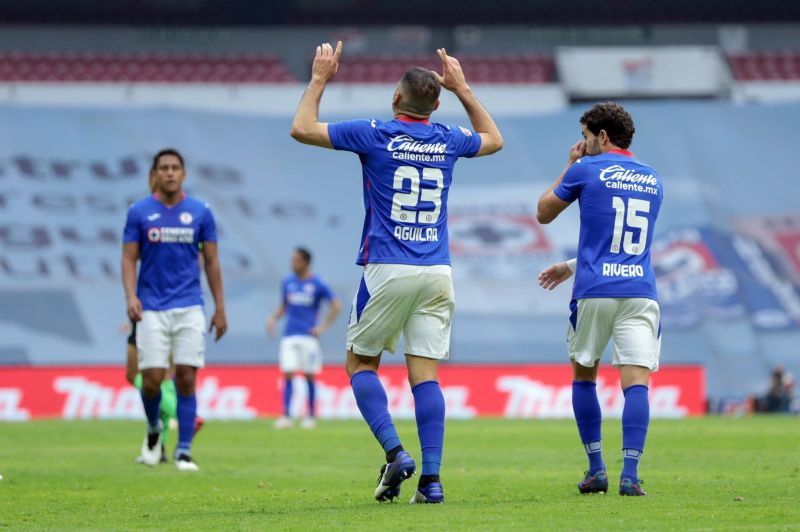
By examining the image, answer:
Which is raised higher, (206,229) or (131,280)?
(206,229)

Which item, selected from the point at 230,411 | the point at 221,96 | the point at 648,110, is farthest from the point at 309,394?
the point at 648,110

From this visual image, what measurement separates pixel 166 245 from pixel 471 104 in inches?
157

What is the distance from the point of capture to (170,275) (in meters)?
11.5

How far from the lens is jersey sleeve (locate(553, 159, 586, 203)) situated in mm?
8477

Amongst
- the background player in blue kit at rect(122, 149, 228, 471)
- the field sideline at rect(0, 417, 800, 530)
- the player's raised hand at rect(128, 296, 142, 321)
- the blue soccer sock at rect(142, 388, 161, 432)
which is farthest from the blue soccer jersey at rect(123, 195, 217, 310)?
the field sideline at rect(0, 417, 800, 530)

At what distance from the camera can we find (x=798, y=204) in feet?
116

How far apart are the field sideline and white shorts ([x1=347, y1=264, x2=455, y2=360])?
2.93 feet

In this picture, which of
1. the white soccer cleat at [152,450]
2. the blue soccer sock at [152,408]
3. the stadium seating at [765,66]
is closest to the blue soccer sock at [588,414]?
the blue soccer sock at [152,408]

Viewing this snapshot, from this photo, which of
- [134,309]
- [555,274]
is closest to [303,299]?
[134,309]

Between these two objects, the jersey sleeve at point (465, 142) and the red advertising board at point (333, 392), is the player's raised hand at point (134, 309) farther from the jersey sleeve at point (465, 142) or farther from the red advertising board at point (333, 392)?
the red advertising board at point (333, 392)

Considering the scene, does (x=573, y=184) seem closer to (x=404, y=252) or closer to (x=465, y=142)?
(x=465, y=142)

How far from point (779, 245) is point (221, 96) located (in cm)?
1407

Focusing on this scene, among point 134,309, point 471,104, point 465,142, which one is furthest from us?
point 134,309

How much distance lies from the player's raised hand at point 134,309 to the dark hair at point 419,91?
3870 mm
